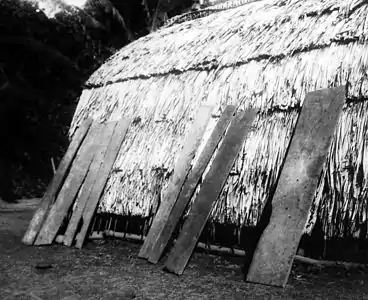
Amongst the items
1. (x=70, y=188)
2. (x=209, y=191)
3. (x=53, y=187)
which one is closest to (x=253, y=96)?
(x=209, y=191)

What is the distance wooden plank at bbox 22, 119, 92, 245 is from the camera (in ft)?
13.4

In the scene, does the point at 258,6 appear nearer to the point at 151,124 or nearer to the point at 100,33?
the point at 151,124

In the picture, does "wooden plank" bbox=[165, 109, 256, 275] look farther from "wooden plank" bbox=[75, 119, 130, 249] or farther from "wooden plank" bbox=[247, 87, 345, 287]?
"wooden plank" bbox=[75, 119, 130, 249]

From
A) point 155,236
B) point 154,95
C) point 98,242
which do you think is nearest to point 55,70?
point 154,95

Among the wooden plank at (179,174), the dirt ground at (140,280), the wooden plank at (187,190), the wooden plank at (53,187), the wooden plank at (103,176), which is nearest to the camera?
the dirt ground at (140,280)

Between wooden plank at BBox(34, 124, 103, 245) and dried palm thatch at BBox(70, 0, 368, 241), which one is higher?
dried palm thatch at BBox(70, 0, 368, 241)

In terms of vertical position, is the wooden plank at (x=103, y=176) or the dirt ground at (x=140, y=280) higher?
the wooden plank at (x=103, y=176)

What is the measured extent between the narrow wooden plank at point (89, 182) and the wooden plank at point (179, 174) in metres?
1.03

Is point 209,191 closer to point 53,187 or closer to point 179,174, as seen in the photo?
point 179,174

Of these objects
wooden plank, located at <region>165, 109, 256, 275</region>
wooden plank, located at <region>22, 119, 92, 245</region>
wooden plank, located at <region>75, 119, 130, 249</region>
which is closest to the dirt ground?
wooden plank, located at <region>165, 109, 256, 275</region>

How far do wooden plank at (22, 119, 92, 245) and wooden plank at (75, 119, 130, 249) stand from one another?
1.79 ft

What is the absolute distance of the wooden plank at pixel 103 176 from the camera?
3922 millimetres

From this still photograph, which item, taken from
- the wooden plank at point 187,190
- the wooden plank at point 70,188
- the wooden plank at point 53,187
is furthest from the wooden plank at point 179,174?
the wooden plank at point 53,187

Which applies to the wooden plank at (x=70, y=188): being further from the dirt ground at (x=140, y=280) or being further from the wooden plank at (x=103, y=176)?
the dirt ground at (x=140, y=280)
